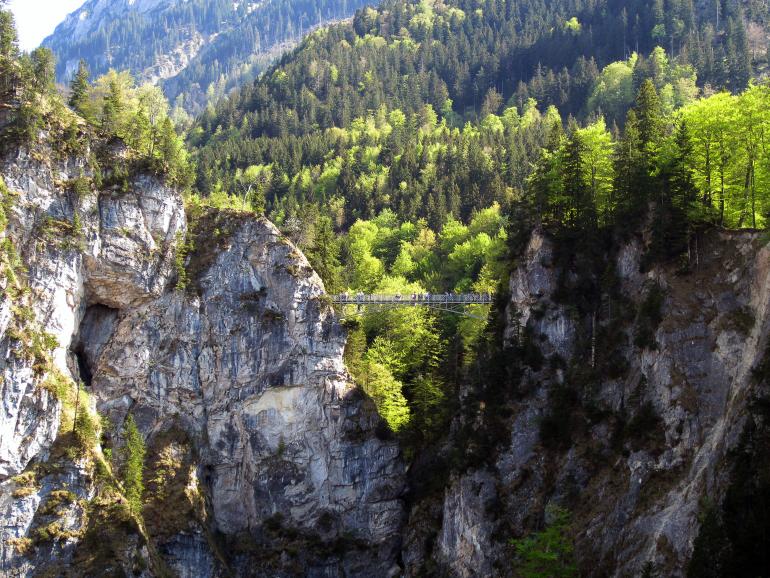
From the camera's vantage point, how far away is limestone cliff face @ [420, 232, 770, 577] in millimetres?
40156

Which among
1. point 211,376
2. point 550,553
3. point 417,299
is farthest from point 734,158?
point 211,376

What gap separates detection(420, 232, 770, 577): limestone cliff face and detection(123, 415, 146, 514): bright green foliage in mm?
21171

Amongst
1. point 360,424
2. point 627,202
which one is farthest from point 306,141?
point 627,202

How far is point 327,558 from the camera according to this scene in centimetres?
6184

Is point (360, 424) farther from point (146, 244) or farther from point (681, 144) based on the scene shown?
point (681, 144)

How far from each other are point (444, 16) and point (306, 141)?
228 ft

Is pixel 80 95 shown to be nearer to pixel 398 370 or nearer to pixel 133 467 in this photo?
pixel 133 467

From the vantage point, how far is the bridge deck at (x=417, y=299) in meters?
→ 64.6

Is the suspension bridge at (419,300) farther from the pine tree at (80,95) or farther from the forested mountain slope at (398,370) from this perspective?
the pine tree at (80,95)

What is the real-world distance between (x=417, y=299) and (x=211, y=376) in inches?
669

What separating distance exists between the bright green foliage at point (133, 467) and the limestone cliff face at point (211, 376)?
2.61 ft

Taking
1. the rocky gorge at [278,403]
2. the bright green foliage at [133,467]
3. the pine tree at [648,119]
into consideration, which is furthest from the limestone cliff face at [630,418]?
the bright green foliage at [133,467]

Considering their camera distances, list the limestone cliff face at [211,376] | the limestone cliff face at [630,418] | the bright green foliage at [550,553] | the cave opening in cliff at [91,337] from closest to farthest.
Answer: the limestone cliff face at [630,418]
the bright green foliage at [550,553]
the limestone cliff face at [211,376]
the cave opening in cliff at [91,337]

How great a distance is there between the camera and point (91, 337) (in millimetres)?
63750
